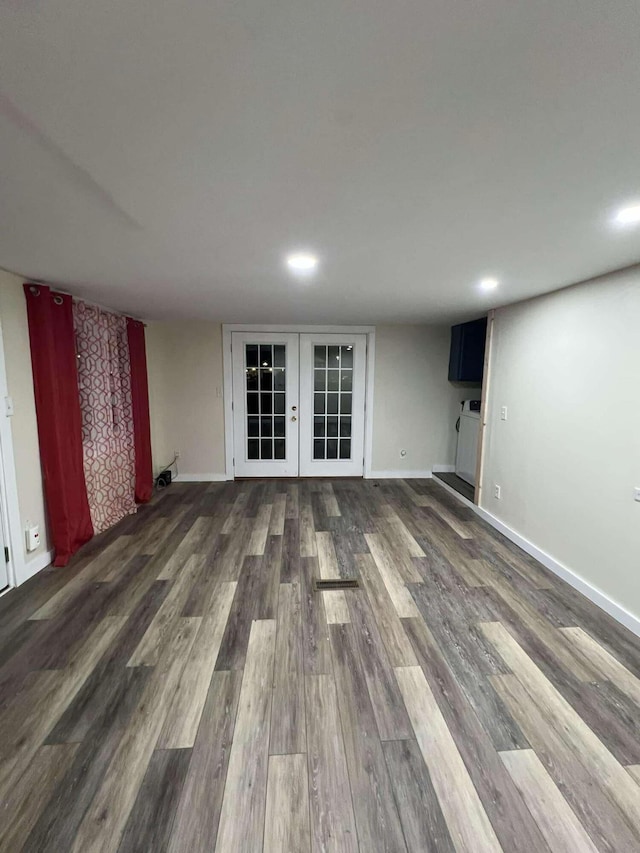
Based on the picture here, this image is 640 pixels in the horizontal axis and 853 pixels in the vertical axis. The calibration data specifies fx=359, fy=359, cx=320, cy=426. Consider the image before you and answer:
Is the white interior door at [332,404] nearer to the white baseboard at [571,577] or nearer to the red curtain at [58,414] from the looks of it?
the white baseboard at [571,577]

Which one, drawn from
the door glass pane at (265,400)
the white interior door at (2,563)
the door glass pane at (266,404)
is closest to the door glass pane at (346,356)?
the door glass pane at (265,400)

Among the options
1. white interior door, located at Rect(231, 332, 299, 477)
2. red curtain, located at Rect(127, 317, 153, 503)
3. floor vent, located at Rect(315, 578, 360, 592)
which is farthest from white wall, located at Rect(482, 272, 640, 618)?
red curtain, located at Rect(127, 317, 153, 503)

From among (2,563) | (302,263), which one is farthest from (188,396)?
(302,263)

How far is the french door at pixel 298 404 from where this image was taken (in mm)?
4723

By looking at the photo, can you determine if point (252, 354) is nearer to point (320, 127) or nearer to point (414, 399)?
point (414, 399)

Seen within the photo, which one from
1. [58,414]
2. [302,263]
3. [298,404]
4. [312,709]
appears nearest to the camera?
[312,709]

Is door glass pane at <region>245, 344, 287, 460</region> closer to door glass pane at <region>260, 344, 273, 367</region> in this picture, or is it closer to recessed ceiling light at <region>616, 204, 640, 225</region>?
door glass pane at <region>260, 344, 273, 367</region>

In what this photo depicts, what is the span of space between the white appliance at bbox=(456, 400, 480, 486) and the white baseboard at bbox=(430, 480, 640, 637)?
826 mm

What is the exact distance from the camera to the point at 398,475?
5.09 m

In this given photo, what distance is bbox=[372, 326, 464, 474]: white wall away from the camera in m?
4.84

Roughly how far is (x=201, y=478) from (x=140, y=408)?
1380mm

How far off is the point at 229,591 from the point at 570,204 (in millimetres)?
2734

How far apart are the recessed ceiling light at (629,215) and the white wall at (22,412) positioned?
11.1 ft

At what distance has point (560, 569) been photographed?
2.68 metres
